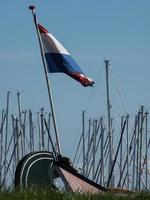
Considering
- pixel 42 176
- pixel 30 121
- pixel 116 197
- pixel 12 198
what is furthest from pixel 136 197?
pixel 30 121

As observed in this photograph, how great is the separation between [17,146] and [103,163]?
5.77 m

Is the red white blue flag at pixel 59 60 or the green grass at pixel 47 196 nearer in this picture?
the green grass at pixel 47 196

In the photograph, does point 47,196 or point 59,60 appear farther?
point 59,60

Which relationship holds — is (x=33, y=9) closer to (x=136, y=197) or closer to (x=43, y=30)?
(x=43, y=30)

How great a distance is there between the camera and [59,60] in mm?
20984

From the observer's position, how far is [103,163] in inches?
1948

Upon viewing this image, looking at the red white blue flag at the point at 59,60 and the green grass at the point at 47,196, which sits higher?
the red white blue flag at the point at 59,60

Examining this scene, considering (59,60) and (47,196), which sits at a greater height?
(59,60)

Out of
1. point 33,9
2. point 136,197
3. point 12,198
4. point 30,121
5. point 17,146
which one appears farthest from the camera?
point 30,121

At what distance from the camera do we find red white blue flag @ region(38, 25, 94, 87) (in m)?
20.9

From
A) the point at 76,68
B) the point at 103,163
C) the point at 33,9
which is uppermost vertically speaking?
the point at 33,9

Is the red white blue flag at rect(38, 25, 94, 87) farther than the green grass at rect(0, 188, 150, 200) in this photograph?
Yes

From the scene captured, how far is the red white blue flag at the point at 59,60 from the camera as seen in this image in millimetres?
20906

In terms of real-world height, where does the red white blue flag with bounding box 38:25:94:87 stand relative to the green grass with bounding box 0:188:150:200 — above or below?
above
